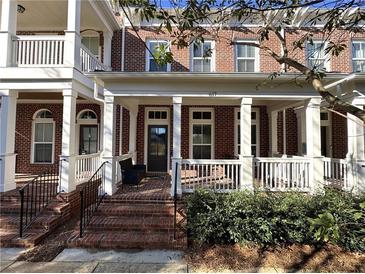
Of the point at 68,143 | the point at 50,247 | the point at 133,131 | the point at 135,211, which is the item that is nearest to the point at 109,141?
the point at 68,143

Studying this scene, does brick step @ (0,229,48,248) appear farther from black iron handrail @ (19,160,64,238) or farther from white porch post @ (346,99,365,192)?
white porch post @ (346,99,365,192)

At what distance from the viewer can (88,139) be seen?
1167 centimetres

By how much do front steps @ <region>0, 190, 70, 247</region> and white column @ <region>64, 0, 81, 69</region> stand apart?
12.6 feet

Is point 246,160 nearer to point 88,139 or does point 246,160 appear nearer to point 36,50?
point 36,50

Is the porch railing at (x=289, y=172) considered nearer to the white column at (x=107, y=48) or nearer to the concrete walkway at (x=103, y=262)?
the concrete walkway at (x=103, y=262)

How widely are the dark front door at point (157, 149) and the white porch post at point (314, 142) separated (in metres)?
5.92

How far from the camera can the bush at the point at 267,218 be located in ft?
17.9

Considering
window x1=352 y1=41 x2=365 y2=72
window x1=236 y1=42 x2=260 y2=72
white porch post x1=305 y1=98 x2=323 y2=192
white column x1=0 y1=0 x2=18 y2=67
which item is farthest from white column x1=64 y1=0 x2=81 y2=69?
window x1=352 y1=41 x2=365 y2=72

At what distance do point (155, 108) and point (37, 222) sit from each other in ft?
22.2

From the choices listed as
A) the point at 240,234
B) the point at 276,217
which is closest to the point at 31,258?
the point at 240,234

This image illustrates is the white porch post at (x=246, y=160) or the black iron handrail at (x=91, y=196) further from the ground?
the white porch post at (x=246, y=160)

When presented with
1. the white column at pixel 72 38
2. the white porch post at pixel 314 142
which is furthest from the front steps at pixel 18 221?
the white porch post at pixel 314 142

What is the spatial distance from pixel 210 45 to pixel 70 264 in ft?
31.1

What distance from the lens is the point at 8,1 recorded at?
7.61m
